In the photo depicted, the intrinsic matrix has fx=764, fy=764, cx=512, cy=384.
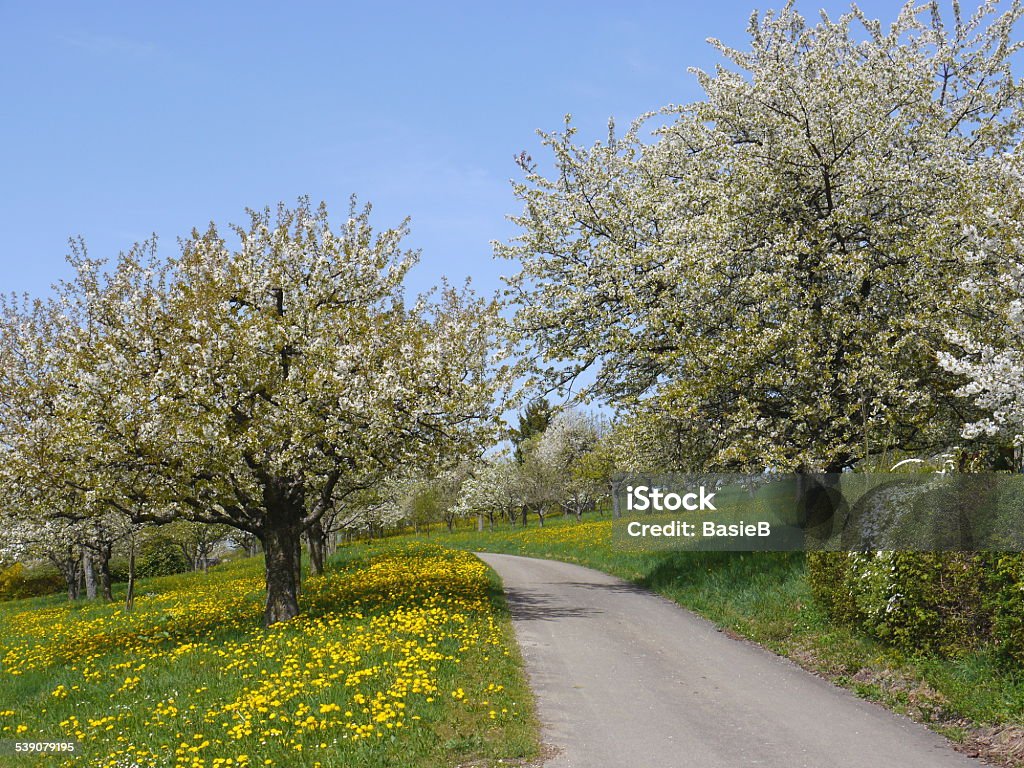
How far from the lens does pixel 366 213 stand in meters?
19.7

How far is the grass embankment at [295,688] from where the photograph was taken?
8656 millimetres

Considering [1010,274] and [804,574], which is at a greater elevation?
[1010,274]

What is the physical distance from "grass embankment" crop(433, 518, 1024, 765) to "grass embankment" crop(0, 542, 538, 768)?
4.73 m

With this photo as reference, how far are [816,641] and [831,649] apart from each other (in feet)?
2.07

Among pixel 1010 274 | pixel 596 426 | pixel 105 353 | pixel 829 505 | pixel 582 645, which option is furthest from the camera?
pixel 596 426

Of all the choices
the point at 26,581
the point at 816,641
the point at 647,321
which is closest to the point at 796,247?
the point at 647,321

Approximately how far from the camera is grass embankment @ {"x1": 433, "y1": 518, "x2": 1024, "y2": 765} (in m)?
8.82

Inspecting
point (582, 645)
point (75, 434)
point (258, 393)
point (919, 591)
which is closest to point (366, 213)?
point (258, 393)

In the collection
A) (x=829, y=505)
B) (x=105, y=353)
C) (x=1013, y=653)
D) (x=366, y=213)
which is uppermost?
(x=366, y=213)

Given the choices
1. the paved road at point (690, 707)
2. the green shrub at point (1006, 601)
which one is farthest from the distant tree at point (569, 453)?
the green shrub at point (1006, 601)

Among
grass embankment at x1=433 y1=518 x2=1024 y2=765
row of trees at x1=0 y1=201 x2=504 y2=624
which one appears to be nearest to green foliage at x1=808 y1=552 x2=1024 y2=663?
grass embankment at x1=433 y1=518 x2=1024 y2=765

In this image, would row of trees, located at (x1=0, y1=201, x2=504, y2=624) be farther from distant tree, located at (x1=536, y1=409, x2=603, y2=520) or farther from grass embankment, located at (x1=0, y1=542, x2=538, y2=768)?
distant tree, located at (x1=536, y1=409, x2=603, y2=520)

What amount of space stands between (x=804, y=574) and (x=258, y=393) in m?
12.1

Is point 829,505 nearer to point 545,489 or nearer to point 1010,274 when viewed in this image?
point 1010,274
